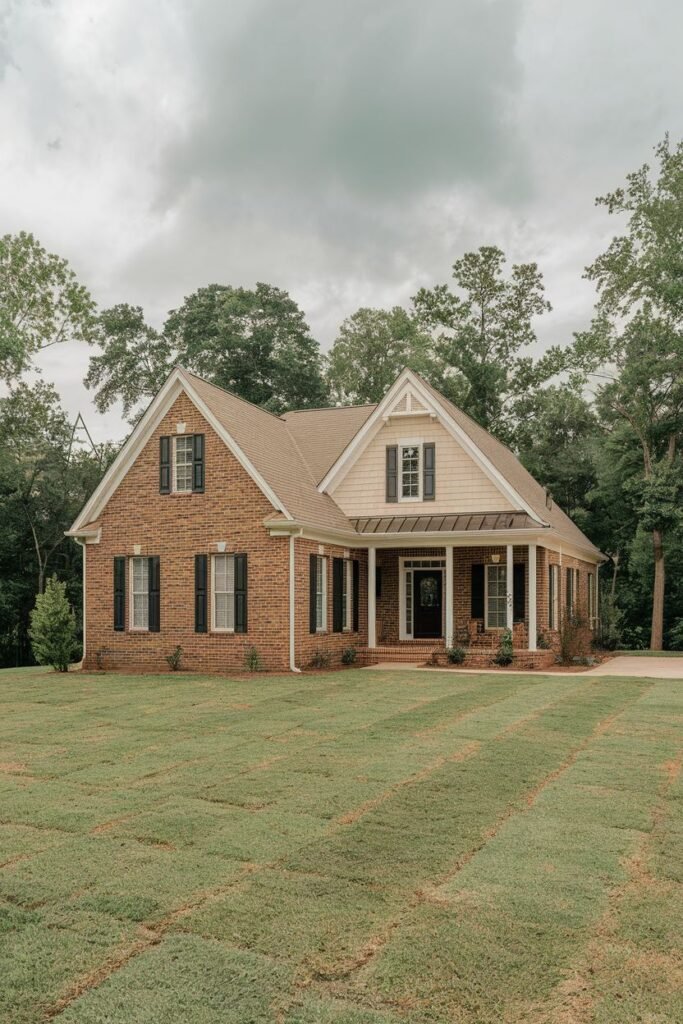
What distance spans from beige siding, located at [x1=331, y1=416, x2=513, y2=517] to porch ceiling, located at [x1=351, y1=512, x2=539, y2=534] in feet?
0.74

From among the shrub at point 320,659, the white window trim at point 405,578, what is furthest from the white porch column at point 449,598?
the shrub at point 320,659

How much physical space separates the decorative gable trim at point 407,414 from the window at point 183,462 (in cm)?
380

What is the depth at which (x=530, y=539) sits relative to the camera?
20578 mm

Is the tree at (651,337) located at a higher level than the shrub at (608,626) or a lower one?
higher

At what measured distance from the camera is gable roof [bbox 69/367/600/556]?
1964 centimetres

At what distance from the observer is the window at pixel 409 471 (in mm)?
22250

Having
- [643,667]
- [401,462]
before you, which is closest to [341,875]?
[643,667]

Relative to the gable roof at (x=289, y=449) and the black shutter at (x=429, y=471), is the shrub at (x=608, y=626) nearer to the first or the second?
the gable roof at (x=289, y=449)

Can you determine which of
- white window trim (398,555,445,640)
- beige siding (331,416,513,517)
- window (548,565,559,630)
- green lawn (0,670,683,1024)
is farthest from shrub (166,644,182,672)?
window (548,565,559,630)

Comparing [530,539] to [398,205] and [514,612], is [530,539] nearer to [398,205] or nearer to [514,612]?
[514,612]

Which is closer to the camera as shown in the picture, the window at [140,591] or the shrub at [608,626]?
the window at [140,591]

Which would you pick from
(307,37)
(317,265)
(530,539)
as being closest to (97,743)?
(307,37)

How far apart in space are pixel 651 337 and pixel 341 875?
2837 centimetres

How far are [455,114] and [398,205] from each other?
480 cm
